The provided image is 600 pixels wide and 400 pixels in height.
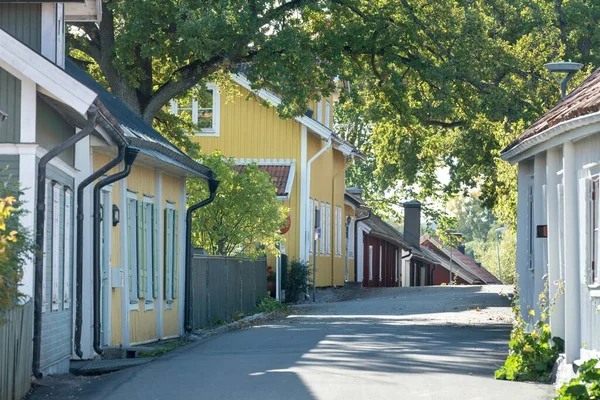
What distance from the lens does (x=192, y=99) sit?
4084 cm

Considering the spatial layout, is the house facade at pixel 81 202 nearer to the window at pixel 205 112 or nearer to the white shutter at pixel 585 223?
the white shutter at pixel 585 223

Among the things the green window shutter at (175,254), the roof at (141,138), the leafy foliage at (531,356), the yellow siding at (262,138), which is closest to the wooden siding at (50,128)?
the roof at (141,138)

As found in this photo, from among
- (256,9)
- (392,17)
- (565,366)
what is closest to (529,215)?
(565,366)

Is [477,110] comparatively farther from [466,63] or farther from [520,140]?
[520,140]

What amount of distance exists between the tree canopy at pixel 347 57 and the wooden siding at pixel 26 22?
41.7 feet

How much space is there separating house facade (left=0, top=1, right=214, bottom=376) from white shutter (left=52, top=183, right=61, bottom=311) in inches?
0.5

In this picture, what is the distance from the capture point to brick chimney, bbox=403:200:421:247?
70.8 meters

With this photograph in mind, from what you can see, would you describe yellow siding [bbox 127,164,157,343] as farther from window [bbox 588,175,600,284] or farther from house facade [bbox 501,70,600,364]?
window [bbox 588,175,600,284]

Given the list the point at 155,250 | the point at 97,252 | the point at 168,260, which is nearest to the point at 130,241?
the point at 155,250

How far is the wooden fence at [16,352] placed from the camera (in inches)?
478

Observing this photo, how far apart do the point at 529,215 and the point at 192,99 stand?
2307 centimetres

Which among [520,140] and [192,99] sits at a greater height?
[192,99]

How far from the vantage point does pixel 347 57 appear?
108 ft

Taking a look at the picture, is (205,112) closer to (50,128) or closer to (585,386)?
(50,128)
